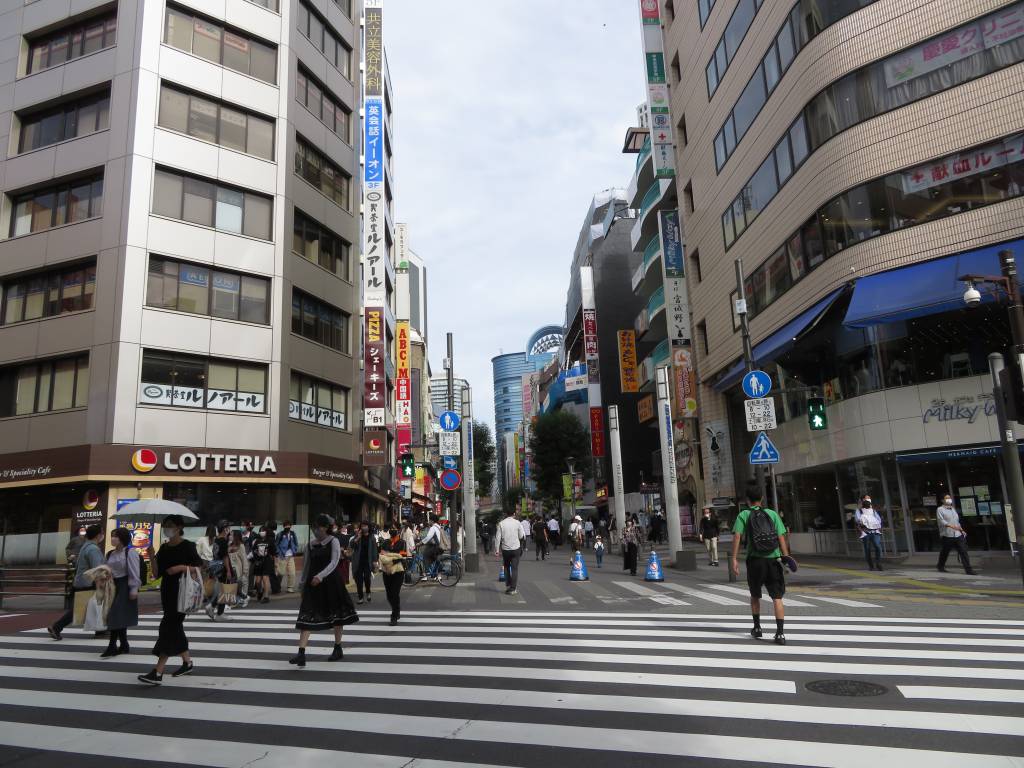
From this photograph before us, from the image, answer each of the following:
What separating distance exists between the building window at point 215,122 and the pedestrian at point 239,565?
16944 millimetres

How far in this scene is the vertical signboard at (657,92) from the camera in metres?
35.6

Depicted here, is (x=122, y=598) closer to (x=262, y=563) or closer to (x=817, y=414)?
(x=262, y=563)

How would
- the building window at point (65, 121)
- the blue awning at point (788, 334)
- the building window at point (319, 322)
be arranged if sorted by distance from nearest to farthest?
the blue awning at point (788, 334)
the building window at point (65, 121)
the building window at point (319, 322)

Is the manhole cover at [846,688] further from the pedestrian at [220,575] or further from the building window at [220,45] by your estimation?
the building window at [220,45]

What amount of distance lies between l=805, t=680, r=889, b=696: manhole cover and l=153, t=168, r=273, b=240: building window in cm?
2494

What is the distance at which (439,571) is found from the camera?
19.1m

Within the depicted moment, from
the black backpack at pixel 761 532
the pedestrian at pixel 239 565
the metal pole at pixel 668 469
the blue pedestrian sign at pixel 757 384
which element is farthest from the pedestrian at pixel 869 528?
the pedestrian at pixel 239 565

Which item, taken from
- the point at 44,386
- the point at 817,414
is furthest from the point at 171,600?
the point at 44,386

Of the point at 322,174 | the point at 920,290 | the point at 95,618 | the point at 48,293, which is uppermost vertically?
the point at 322,174

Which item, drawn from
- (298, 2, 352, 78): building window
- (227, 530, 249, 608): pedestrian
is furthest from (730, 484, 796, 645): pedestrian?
(298, 2, 352, 78): building window

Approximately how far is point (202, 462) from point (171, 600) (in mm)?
16825

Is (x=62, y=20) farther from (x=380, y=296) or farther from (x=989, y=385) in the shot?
(x=989, y=385)

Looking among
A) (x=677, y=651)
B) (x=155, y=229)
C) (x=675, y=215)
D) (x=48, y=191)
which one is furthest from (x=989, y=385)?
(x=48, y=191)

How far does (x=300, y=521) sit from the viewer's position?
84.5 ft
